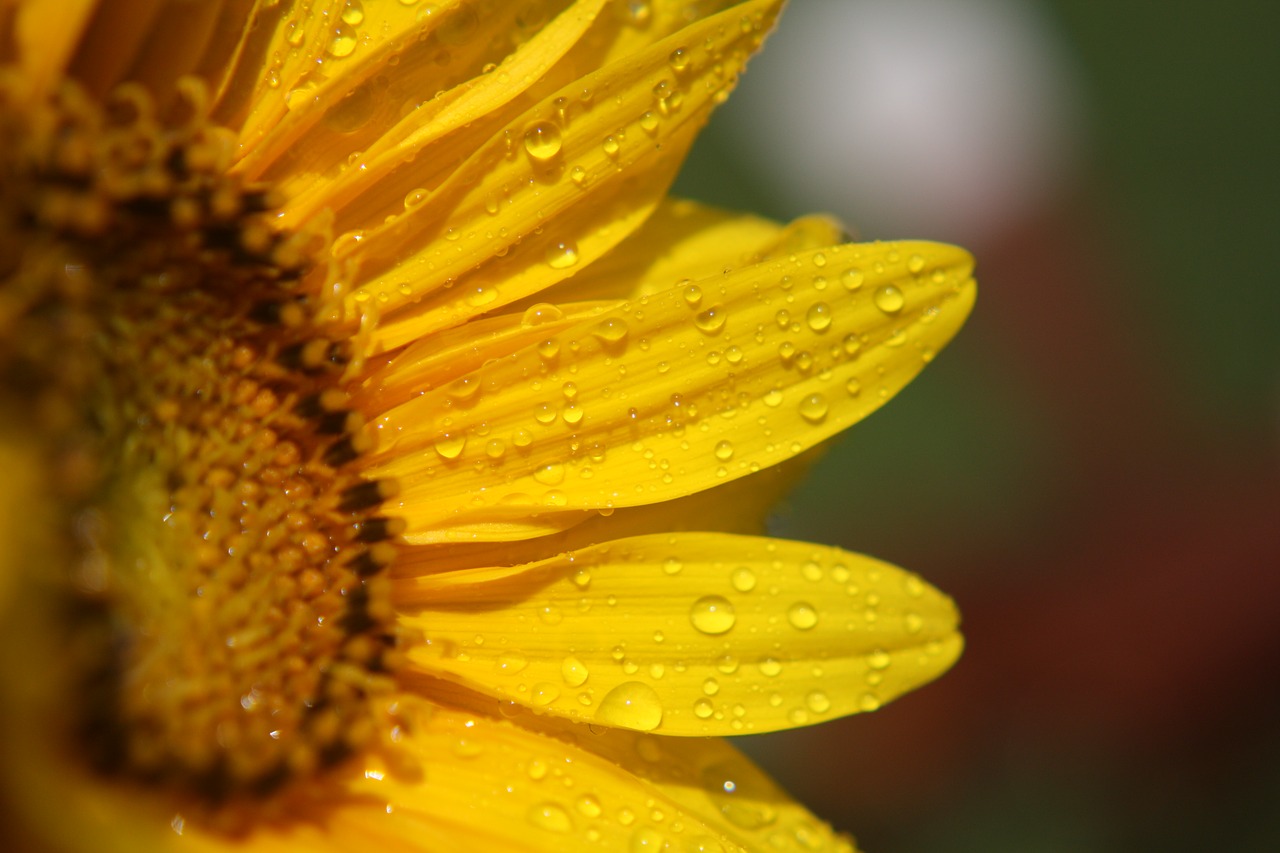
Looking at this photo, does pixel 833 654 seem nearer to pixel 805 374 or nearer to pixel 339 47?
pixel 805 374

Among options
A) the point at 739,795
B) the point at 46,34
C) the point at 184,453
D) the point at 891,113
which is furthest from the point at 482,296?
the point at 891,113

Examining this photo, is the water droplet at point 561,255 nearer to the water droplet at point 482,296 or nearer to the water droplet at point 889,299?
the water droplet at point 482,296

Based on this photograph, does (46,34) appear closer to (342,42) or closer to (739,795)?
(342,42)

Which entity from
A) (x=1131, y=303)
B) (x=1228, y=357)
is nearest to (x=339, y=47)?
(x=1131, y=303)

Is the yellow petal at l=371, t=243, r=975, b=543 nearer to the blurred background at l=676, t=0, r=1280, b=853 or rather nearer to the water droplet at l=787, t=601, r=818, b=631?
the water droplet at l=787, t=601, r=818, b=631

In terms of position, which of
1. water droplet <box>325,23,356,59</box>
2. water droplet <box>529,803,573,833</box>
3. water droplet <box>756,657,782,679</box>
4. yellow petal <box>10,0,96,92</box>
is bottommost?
water droplet <box>529,803,573,833</box>

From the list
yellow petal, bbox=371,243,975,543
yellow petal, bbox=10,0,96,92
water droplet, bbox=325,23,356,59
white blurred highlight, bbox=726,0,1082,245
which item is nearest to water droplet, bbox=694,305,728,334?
yellow petal, bbox=371,243,975,543
